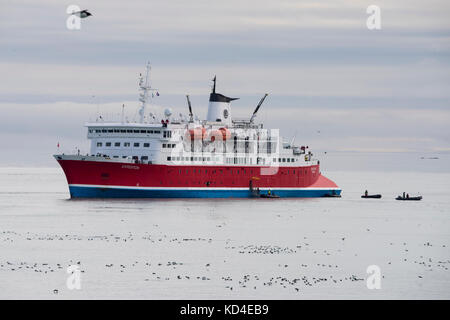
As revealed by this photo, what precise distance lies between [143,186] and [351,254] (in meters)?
38.4

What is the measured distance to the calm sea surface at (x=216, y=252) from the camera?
34.8m

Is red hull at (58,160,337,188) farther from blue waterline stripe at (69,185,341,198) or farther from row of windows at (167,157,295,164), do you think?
row of windows at (167,157,295,164)

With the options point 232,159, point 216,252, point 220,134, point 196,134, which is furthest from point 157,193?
point 216,252

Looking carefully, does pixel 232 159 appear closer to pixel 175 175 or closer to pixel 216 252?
pixel 175 175

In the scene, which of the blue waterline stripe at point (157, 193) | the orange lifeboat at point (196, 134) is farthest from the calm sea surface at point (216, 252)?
the orange lifeboat at point (196, 134)

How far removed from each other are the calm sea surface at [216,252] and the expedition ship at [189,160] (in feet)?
11.7

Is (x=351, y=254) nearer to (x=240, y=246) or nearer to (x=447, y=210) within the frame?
(x=240, y=246)

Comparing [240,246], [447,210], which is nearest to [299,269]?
[240,246]

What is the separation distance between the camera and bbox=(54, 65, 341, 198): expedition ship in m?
80.0

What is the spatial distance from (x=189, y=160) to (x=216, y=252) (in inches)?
Answer: 1591

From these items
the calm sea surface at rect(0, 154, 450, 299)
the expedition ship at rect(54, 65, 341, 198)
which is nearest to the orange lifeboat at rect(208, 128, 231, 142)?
the expedition ship at rect(54, 65, 341, 198)

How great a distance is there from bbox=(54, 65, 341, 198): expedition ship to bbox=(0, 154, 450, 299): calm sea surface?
11.7 feet

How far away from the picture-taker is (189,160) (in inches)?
3369

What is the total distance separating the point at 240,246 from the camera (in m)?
48.7
